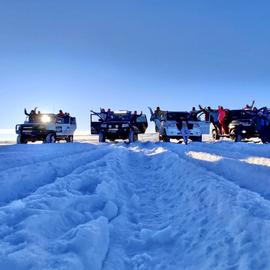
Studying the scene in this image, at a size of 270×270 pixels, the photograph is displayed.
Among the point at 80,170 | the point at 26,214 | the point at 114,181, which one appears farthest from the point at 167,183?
the point at 26,214

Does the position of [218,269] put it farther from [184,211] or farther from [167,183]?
[167,183]

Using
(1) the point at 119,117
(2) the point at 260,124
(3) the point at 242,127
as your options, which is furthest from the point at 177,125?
(2) the point at 260,124

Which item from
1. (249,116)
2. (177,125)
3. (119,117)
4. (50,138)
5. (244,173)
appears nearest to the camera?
(244,173)

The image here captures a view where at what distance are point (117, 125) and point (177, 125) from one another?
373 cm

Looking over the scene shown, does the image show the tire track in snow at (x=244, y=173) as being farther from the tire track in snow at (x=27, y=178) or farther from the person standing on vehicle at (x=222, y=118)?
the person standing on vehicle at (x=222, y=118)

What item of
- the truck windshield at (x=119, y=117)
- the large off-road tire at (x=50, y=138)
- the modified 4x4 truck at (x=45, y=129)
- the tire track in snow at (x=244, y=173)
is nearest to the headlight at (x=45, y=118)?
the modified 4x4 truck at (x=45, y=129)

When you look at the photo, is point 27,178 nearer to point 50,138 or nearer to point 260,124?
point 260,124

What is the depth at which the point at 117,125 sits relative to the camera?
2539 cm

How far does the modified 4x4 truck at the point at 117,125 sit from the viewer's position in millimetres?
25312

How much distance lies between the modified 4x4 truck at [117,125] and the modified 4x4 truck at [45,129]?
Answer: 7.27 ft

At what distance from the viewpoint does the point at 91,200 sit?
557 cm

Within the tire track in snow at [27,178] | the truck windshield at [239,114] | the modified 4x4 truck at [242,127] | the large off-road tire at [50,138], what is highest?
the truck windshield at [239,114]

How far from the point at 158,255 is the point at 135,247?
0.98ft

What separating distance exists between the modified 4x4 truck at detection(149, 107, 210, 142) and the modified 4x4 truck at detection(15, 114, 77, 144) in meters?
6.55
